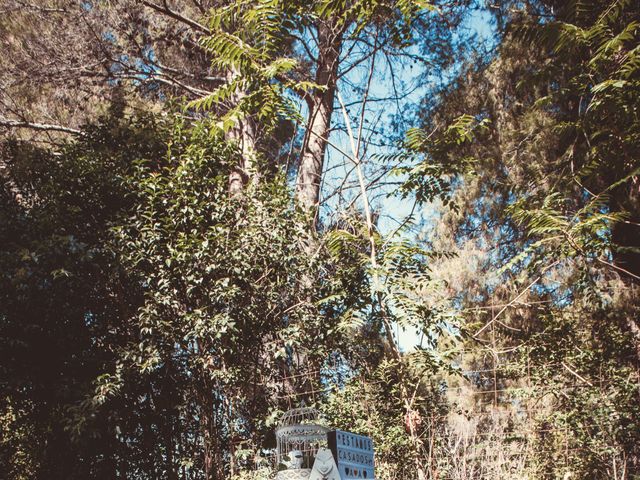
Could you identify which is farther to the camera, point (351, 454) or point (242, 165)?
point (242, 165)

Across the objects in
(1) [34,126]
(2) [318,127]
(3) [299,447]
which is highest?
(1) [34,126]

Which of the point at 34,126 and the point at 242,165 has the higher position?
the point at 34,126

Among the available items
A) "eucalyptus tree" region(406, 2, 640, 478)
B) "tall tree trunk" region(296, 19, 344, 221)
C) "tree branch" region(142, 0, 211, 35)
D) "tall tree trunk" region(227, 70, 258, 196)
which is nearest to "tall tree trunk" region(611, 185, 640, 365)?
"eucalyptus tree" region(406, 2, 640, 478)

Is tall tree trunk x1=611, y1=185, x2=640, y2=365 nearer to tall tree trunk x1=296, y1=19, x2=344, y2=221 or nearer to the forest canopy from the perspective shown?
the forest canopy

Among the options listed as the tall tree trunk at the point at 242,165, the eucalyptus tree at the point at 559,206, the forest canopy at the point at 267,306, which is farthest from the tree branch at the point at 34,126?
the eucalyptus tree at the point at 559,206

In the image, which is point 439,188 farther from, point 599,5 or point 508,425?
point 508,425

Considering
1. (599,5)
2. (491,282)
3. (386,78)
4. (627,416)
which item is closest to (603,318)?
(627,416)

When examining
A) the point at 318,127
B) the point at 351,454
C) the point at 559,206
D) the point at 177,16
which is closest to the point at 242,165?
the point at 318,127

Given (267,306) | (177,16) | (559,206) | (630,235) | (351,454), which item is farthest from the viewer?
(177,16)

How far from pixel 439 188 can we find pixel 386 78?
348cm

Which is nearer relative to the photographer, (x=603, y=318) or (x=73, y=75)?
(x=603, y=318)

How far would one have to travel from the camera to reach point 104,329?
17.9 feet

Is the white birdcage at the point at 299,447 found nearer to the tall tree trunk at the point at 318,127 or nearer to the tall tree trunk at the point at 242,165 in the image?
the tall tree trunk at the point at 242,165

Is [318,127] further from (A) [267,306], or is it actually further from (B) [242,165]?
(A) [267,306]
